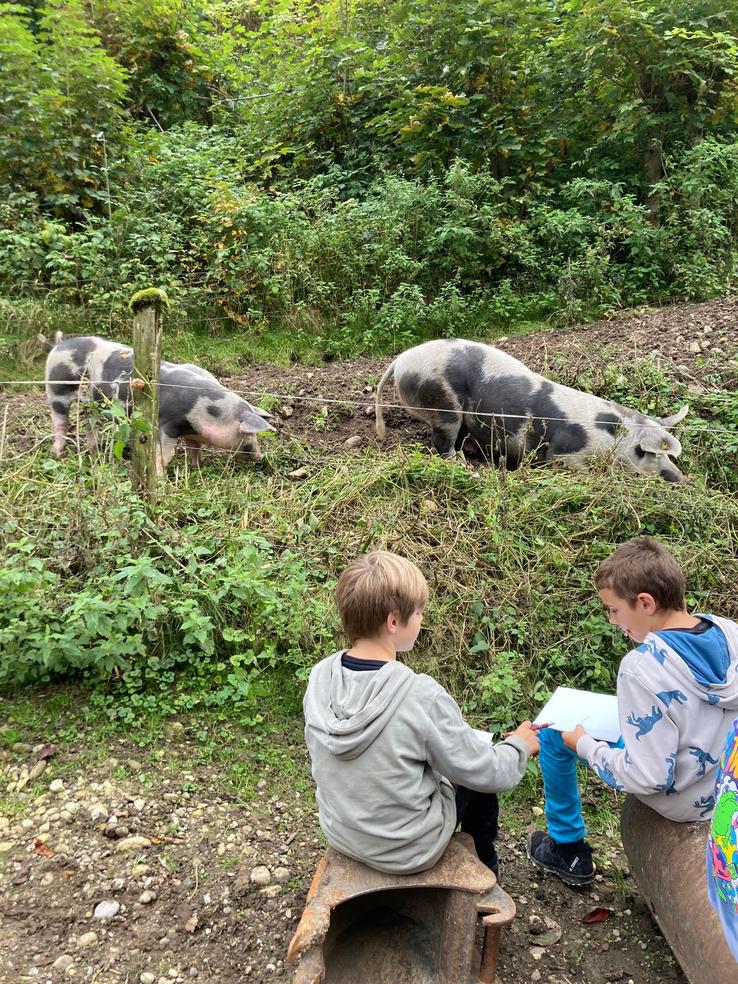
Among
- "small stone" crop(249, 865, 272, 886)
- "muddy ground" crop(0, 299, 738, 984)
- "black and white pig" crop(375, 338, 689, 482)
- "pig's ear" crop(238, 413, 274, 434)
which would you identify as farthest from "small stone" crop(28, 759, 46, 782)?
"black and white pig" crop(375, 338, 689, 482)

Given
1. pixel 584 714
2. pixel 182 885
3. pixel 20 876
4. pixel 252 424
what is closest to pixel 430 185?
pixel 252 424

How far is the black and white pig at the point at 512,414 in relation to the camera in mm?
6016

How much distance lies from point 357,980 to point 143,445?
3159 millimetres

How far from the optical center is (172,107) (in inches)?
540

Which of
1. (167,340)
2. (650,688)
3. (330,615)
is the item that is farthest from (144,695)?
(167,340)

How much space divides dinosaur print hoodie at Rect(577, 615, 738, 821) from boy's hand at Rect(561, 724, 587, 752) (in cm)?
26

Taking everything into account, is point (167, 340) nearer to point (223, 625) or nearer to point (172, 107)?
point (223, 625)

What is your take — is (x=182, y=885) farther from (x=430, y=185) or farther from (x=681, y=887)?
(x=430, y=185)

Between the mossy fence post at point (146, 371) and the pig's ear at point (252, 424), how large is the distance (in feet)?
5.62

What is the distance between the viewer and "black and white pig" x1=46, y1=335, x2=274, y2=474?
21.2 ft

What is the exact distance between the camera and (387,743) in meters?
2.22

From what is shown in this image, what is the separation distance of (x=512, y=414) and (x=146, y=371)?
3.24m

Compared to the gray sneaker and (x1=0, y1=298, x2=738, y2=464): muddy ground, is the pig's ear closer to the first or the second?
(x1=0, y1=298, x2=738, y2=464): muddy ground

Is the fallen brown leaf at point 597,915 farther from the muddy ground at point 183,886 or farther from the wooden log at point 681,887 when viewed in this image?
the wooden log at point 681,887
